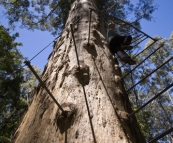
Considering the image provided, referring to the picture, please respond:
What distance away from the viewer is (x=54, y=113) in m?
1.28

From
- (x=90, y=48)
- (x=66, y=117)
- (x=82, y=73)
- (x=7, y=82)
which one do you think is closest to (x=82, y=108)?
(x=66, y=117)

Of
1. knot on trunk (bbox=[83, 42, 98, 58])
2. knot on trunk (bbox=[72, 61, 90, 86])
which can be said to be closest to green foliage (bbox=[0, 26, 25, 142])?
knot on trunk (bbox=[83, 42, 98, 58])

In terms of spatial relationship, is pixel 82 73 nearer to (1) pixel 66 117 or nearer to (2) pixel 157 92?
(1) pixel 66 117

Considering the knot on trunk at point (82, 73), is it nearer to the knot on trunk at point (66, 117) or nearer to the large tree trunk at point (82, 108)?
the large tree trunk at point (82, 108)

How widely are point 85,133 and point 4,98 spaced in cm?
665

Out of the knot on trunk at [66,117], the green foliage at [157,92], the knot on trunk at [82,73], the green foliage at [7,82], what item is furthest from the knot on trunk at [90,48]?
the green foliage at [157,92]

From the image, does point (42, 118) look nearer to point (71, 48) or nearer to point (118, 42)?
point (71, 48)

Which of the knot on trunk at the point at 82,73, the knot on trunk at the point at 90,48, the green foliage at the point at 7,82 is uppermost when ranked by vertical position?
the green foliage at the point at 7,82

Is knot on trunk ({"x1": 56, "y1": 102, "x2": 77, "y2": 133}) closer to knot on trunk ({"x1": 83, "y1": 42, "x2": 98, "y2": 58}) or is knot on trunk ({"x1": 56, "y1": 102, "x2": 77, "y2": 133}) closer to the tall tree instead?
the tall tree

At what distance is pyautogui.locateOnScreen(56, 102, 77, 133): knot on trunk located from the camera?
1.15m

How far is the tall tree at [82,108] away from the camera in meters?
1.09

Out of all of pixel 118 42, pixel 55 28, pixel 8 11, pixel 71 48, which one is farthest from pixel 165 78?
pixel 71 48

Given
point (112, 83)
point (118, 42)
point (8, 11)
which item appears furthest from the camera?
point (8, 11)

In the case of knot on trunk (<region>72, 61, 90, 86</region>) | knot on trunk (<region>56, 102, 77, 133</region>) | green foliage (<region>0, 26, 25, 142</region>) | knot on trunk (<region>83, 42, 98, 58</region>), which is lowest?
knot on trunk (<region>56, 102, 77, 133</region>)
